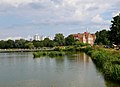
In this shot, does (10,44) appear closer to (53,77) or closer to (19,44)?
(19,44)

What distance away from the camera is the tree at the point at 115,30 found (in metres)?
63.8

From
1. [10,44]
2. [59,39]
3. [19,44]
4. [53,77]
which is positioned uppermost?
[59,39]

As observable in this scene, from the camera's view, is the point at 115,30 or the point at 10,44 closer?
the point at 115,30

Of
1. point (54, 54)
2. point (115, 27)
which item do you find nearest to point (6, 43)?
point (54, 54)

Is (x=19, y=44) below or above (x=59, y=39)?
below

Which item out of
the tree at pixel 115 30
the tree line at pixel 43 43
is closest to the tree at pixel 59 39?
the tree line at pixel 43 43

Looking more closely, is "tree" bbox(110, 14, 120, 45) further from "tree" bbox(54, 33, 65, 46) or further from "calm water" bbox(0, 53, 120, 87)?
"tree" bbox(54, 33, 65, 46)

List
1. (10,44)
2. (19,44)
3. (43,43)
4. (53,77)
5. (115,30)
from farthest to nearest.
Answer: (19,44) → (10,44) → (43,43) → (115,30) → (53,77)

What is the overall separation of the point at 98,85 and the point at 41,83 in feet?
16.6

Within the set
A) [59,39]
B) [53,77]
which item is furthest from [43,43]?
[53,77]

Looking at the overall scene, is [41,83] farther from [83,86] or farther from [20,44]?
[20,44]

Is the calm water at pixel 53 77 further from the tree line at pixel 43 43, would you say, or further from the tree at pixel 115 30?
the tree line at pixel 43 43

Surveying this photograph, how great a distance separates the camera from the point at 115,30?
65.2m

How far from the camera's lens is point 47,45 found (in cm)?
14938
